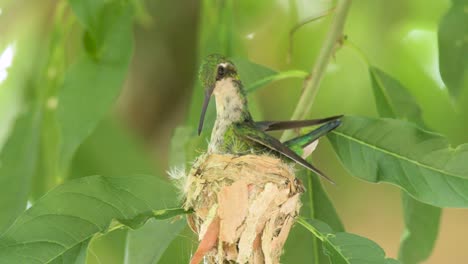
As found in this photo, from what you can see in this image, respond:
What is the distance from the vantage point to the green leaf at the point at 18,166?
6.40 ft

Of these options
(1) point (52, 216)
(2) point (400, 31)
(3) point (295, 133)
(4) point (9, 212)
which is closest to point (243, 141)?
(3) point (295, 133)

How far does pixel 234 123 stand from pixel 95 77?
598 millimetres

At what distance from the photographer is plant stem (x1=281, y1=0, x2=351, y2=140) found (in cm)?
156

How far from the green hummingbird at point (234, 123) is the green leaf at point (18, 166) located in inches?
25.8

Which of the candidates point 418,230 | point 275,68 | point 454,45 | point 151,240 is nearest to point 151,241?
point 151,240

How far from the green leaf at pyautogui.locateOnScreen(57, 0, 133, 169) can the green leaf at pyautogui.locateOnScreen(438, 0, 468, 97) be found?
2.41ft

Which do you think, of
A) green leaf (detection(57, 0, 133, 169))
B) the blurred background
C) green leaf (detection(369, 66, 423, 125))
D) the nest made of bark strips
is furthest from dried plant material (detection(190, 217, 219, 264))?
the blurred background

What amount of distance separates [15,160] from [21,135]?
0.11 meters

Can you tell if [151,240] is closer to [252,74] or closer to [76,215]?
[76,215]

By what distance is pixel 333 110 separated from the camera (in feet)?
8.71

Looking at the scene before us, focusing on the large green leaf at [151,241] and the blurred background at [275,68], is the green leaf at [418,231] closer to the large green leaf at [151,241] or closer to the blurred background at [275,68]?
the large green leaf at [151,241]

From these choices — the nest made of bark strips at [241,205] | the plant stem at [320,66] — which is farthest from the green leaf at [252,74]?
the nest made of bark strips at [241,205]

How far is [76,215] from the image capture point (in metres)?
1.25

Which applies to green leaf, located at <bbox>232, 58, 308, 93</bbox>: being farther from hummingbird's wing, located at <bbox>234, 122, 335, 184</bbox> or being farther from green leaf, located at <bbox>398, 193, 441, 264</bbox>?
green leaf, located at <bbox>398, 193, 441, 264</bbox>
